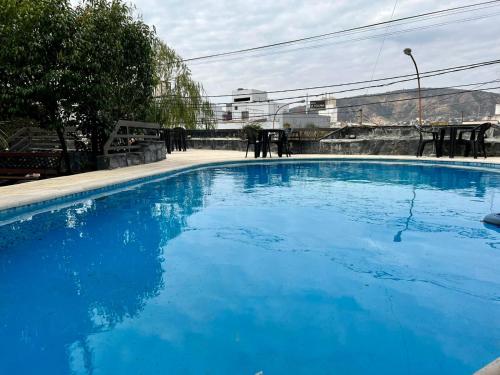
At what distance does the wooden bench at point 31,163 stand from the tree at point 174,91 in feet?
43.7

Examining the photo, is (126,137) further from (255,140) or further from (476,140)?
(476,140)

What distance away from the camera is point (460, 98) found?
355ft

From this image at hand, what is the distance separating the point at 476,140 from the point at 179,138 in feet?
47.7

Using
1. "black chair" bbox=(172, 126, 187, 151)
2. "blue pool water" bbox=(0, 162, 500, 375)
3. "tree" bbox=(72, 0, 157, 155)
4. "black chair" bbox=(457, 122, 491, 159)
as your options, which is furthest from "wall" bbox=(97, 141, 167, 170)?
"black chair" bbox=(457, 122, 491, 159)

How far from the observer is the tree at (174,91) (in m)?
23.2

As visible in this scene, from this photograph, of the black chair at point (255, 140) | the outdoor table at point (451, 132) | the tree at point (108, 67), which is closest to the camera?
the tree at point (108, 67)

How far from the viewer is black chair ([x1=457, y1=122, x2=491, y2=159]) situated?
1216 cm

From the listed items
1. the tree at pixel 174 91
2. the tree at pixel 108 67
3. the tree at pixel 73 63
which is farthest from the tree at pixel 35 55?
the tree at pixel 174 91

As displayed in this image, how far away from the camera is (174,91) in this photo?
941 inches

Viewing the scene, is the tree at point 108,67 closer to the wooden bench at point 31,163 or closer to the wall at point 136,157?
the wall at point 136,157

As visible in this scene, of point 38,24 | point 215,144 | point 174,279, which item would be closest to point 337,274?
point 174,279

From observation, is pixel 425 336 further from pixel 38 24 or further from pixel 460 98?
pixel 460 98

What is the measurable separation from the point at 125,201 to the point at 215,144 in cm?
1483

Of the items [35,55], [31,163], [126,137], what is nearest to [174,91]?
[126,137]
